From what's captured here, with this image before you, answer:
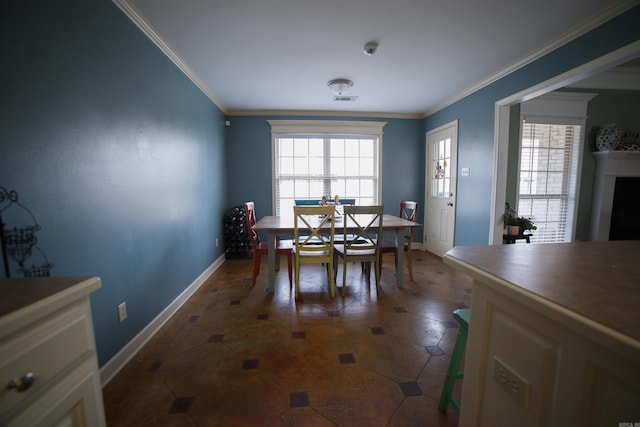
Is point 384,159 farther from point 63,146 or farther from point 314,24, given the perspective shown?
point 63,146

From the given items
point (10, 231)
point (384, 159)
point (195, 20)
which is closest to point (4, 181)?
point (10, 231)

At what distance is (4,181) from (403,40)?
2928 millimetres

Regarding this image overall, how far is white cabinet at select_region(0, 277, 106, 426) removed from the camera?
0.56 m

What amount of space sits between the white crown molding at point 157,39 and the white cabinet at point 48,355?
2.08 meters

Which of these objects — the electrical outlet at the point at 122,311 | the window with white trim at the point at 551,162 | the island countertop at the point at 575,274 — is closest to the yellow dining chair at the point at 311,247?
the electrical outlet at the point at 122,311

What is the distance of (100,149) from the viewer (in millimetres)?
1609

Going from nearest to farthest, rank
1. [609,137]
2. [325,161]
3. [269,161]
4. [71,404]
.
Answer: [71,404]
[609,137]
[269,161]
[325,161]

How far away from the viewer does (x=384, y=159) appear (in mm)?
4938

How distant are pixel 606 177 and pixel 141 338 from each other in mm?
5916

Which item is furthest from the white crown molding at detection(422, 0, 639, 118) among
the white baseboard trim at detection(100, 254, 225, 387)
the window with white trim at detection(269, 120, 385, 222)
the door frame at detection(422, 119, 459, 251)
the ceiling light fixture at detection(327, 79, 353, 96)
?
the white baseboard trim at detection(100, 254, 225, 387)

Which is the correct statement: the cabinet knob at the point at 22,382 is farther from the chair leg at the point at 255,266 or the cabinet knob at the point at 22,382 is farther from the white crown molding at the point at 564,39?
the white crown molding at the point at 564,39

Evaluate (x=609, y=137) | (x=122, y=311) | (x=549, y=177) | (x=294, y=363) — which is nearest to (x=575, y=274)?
(x=294, y=363)

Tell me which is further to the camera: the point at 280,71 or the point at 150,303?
the point at 280,71

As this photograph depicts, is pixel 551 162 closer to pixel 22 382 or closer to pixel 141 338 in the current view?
pixel 22 382
